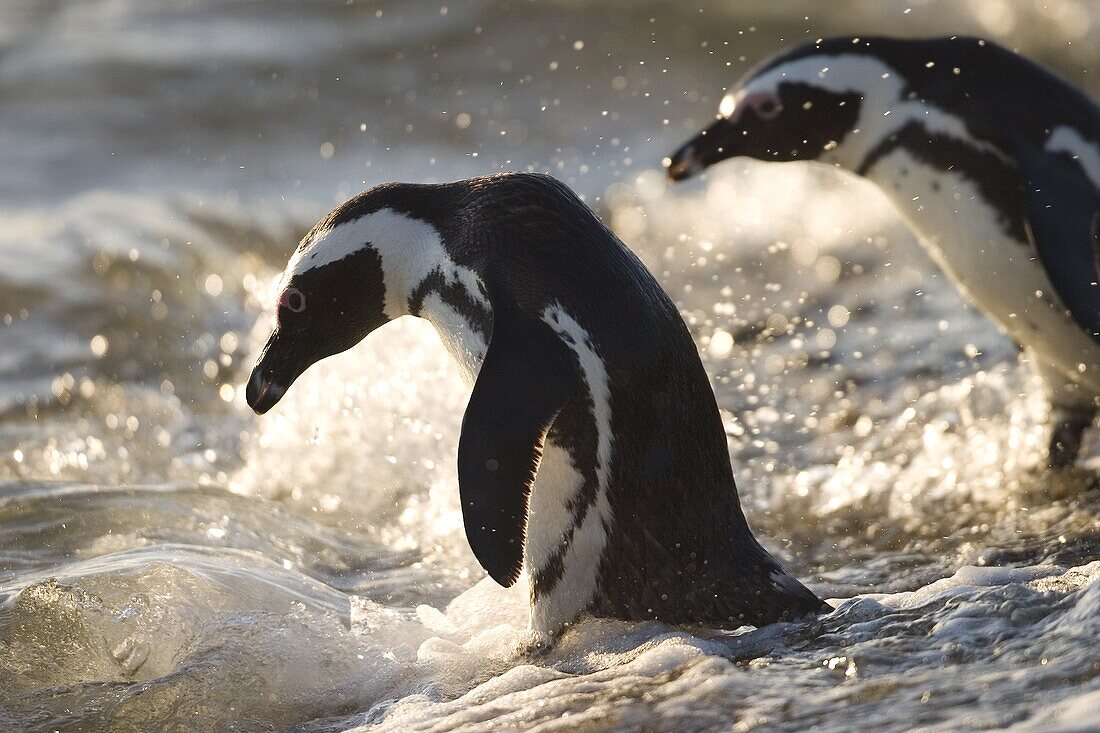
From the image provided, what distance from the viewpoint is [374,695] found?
2459 millimetres

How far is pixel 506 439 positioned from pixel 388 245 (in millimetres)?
533

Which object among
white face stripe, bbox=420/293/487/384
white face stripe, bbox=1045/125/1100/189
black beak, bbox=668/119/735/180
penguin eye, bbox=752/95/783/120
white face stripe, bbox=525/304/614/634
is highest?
penguin eye, bbox=752/95/783/120

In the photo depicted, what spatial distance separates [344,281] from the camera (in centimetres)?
269

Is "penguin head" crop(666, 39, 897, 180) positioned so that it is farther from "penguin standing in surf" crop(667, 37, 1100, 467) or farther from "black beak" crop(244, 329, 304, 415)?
"black beak" crop(244, 329, 304, 415)

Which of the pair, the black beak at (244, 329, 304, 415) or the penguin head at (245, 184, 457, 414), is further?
the black beak at (244, 329, 304, 415)

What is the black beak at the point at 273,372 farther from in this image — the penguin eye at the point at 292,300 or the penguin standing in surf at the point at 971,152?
the penguin standing in surf at the point at 971,152

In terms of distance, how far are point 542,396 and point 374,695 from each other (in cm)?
59

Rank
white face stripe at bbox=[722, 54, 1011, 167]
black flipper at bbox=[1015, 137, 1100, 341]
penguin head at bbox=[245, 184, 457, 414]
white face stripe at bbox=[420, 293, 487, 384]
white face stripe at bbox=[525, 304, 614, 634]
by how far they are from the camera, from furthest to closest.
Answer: white face stripe at bbox=[722, 54, 1011, 167] → black flipper at bbox=[1015, 137, 1100, 341] → penguin head at bbox=[245, 184, 457, 414] → white face stripe at bbox=[420, 293, 487, 384] → white face stripe at bbox=[525, 304, 614, 634]

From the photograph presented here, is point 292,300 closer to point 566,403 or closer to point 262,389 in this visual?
point 262,389

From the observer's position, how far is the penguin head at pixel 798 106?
4.01 meters

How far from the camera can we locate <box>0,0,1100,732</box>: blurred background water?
2.28m

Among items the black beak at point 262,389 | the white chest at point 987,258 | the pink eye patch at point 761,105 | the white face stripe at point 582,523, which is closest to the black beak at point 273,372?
the black beak at point 262,389

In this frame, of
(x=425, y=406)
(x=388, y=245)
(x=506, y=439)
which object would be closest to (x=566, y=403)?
(x=506, y=439)

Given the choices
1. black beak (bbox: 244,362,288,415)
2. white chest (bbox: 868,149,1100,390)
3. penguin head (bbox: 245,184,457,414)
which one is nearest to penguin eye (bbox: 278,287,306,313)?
penguin head (bbox: 245,184,457,414)
